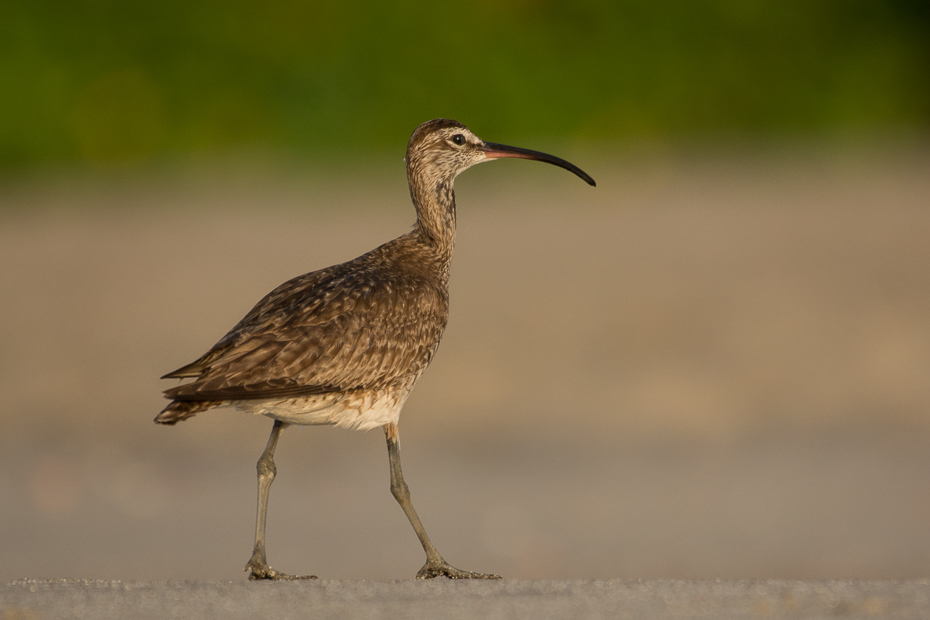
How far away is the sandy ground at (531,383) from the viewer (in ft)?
37.7

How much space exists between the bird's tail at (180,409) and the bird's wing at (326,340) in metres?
0.05

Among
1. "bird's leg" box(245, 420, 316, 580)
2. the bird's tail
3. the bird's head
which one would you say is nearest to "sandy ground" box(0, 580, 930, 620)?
the bird's tail

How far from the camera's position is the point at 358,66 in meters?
22.9

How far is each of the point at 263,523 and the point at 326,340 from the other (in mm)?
962

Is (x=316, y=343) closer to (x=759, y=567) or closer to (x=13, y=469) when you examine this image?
(x=759, y=567)

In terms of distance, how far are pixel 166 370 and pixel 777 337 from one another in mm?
6350

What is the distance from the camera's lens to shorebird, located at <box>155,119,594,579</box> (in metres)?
7.43

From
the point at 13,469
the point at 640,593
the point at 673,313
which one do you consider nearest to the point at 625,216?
the point at 673,313

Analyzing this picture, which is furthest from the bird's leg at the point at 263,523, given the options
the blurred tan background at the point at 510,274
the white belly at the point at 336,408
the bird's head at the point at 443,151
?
the blurred tan background at the point at 510,274

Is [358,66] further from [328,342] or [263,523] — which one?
[263,523]

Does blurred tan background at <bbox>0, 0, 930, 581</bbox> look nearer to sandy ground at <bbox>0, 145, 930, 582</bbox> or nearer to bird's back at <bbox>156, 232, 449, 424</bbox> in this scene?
sandy ground at <bbox>0, 145, 930, 582</bbox>

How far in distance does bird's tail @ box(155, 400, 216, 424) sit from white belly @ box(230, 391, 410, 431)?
26 cm

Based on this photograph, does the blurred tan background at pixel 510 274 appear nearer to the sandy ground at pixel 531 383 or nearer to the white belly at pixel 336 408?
the sandy ground at pixel 531 383

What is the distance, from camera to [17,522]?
12070 mm
